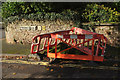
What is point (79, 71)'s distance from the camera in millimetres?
4727

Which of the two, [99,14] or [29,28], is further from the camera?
[29,28]

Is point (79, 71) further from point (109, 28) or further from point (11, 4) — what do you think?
point (11, 4)

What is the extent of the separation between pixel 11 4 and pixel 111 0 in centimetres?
683

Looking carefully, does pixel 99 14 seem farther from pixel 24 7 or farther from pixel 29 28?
pixel 24 7

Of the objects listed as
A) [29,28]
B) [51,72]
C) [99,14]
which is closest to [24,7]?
[29,28]

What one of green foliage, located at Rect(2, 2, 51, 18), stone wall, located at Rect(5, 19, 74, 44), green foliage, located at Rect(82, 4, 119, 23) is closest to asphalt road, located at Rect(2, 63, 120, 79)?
stone wall, located at Rect(5, 19, 74, 44)

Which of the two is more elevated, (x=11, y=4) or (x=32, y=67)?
(x=11, y=4)

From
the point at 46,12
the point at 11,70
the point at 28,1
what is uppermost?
the point at 28,1

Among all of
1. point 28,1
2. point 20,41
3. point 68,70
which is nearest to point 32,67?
point 68,70

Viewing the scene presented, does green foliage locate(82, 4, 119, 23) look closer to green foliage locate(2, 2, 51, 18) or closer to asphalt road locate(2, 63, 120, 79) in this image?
green foliage locate(2, 2, 51, 18)

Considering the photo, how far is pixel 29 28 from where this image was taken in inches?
379

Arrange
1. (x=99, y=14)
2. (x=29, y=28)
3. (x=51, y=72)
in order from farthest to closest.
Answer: (x=29, y=28) < (x=99, y=14) < (x=51, y=72)

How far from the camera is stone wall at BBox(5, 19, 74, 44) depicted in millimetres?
9109

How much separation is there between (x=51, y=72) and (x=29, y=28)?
18.2ft
